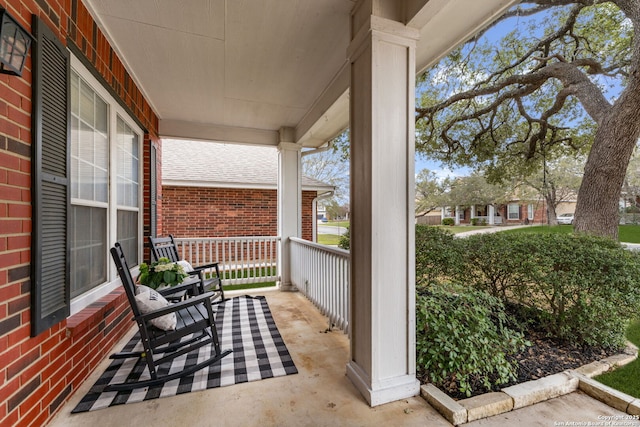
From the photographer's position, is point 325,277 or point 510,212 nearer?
point 325,277

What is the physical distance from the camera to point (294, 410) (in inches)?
68.1

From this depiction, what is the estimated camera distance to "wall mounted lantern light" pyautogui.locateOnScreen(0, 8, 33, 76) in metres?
1.06

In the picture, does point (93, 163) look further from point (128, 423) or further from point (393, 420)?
point (393, 420)

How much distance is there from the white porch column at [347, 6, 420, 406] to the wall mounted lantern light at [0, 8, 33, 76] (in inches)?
66.2

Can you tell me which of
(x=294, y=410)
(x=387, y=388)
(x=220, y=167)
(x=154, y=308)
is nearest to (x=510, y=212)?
(x=387, y=388)

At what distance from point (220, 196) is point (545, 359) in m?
6.49

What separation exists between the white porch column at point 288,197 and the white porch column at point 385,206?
2.78 metres

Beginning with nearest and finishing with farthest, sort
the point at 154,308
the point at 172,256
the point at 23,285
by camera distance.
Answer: the point at 23,285
the point at 154,308
the point at 172,256

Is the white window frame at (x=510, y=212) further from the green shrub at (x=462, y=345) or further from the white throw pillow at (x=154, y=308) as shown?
the white throw pillow at (x=154, y=308)

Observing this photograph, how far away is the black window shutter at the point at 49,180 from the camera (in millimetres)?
1428

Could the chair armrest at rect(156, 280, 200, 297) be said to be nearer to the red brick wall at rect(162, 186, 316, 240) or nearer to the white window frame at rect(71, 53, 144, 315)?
the white window frame at rect(71, 53, 144, 315)

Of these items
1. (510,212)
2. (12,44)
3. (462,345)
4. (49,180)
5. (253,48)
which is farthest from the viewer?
(510,212)

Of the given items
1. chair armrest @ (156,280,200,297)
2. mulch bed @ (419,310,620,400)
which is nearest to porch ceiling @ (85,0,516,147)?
chair armrest @ (156,280,200,297)

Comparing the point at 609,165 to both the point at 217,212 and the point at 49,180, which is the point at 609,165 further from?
the point at 217,212
